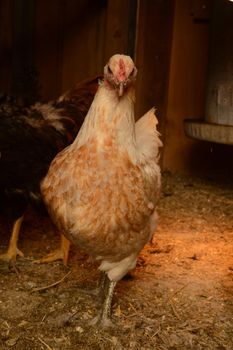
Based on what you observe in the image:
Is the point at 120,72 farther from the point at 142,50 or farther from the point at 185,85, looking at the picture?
the point at 185,85

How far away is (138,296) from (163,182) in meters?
2.02

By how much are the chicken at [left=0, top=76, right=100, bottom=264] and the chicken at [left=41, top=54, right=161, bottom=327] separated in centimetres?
55

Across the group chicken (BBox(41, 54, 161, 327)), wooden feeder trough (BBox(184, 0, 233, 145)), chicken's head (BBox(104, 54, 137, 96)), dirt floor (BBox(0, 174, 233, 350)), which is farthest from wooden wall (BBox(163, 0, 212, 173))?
chicken's head (BBox(104, 54, 137, 96))

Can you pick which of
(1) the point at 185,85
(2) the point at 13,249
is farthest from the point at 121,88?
(1) the point at 185,85

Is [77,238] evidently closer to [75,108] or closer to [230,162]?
[75,108]

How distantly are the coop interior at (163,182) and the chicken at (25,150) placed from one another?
113 mm

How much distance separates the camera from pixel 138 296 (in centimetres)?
235

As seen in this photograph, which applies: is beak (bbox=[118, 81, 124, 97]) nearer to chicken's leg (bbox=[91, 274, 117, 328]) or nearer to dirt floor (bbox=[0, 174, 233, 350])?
chicken's leg (bbox=[91, 274, 117, 328])

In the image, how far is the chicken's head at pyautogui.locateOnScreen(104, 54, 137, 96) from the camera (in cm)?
180

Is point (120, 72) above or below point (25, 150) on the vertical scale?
above

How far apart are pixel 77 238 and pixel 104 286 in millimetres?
397

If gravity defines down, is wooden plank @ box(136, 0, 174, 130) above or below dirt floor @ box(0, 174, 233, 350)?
above

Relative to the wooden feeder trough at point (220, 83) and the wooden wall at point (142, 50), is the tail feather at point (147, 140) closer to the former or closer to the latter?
the wooden feeder trough at point (220, 83)

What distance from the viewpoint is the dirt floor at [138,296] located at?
196 cm
